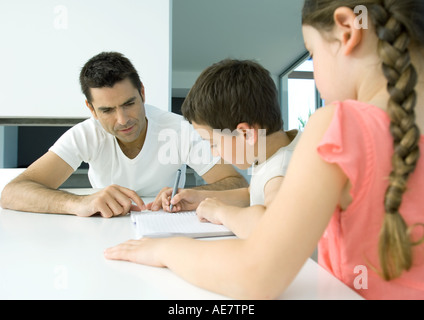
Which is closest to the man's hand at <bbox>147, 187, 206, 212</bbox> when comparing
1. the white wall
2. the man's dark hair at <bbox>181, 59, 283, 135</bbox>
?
the man's dark hair at <bbox>181, 59, 283, 135</bbox>

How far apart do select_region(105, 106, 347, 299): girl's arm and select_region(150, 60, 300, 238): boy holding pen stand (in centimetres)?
43

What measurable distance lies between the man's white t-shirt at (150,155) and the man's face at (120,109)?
0.31 feet

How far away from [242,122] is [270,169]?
5.5 inches

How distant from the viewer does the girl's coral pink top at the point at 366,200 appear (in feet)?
1.54

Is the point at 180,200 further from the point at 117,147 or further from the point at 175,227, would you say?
the point at 117,147

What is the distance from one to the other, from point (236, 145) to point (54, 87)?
1.96m

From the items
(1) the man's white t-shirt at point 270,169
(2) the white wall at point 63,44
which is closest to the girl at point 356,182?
(1) the man's white t-shirt at point 270,169

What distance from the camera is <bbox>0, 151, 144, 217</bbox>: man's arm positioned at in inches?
→ 44.9

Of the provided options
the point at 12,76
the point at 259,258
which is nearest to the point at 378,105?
the point at 259,258

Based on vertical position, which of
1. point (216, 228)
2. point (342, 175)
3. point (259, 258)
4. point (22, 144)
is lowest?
point (22, 144)

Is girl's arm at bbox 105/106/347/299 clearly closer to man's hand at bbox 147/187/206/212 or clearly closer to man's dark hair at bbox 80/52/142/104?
man's hand at bbox 147/187/206/212

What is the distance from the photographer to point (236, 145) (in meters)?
1.03

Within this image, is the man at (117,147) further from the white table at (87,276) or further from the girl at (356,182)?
the girl at (356,182)
